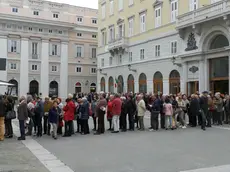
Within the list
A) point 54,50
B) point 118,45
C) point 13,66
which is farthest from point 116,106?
point 54,50

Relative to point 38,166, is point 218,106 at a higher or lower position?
higher

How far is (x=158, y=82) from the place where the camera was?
105ft

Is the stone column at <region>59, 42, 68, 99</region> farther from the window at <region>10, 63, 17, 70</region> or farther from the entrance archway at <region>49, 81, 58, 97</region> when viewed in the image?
the window at <region>10, 63, 17, 70</region>

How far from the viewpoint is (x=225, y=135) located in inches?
524

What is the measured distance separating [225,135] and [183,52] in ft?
50.6

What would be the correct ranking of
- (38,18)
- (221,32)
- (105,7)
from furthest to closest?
(38,18), (105,7), (221,32)

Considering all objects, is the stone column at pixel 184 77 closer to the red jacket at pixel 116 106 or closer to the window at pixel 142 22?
the window at pixel 142 22

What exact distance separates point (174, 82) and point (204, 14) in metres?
7.32

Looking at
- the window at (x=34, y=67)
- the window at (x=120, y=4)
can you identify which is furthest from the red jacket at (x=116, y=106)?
the window at (x=34, y=67)

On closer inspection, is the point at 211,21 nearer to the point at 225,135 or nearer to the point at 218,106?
the point at 218,106

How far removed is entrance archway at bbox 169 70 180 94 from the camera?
2923 cm

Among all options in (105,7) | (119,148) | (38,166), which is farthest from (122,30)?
(38,166)

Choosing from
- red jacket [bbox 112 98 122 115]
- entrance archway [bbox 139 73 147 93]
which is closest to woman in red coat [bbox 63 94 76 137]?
red jacket [bbox 112 98 122 115]

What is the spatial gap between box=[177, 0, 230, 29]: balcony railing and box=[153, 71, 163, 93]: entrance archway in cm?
611
